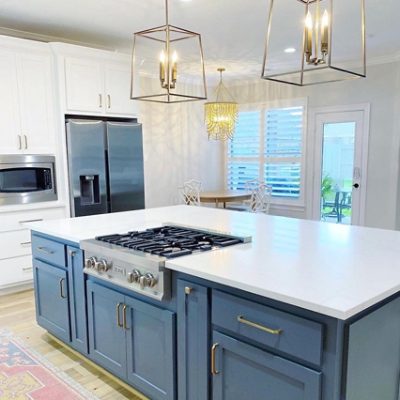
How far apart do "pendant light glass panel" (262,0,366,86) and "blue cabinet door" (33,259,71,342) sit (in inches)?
71.7

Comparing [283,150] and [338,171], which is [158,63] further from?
[338,171]

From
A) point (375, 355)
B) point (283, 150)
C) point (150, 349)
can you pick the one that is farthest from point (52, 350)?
point (283, 150)

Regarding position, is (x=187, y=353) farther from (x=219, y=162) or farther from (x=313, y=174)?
(x=219, y=162)

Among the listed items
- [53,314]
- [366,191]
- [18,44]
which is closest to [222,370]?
[53,314]

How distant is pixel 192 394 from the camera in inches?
69.2

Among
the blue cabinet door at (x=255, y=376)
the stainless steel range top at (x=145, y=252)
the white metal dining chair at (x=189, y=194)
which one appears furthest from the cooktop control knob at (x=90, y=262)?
the white metal dining chair at (x=189, y=194)

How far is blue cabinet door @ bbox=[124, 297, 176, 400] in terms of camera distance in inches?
72.4

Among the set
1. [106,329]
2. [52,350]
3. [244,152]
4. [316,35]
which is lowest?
[52,350]

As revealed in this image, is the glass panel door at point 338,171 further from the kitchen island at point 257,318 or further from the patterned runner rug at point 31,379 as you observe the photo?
the patterned runner rug at point 31,379

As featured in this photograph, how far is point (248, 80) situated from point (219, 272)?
565 centimetres

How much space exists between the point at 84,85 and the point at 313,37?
2862 mm

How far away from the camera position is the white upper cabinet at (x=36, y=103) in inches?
147

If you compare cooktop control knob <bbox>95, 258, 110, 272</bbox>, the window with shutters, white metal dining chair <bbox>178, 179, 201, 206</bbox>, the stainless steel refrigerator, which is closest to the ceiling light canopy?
the stainless steel refrigerator

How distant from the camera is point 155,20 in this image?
3629 millimetres
